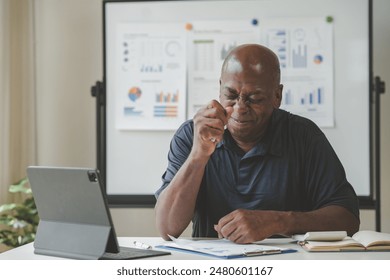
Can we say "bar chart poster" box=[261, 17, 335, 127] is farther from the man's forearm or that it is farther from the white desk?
the white desk

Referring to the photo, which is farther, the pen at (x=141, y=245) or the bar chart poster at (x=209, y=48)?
the bar chart poster at (x=209, y=48)

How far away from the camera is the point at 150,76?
3.47m

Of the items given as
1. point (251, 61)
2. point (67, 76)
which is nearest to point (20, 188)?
point (67, 76)

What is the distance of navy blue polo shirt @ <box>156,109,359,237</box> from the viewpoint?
6.57ft

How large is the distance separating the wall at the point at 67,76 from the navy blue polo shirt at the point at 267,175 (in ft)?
5.87

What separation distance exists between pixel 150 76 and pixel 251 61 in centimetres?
155

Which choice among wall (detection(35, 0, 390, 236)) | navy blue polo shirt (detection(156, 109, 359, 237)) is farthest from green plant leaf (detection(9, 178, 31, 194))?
navy blue polo shirt (detection(156, 109, 359, 237))

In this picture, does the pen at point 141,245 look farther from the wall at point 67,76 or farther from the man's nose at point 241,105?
the wall at point 67,76

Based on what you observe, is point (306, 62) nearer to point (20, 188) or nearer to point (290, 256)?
point (20, 188)

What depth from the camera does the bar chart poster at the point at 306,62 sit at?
3.33 meters

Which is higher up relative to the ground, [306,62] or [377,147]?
[306,62]

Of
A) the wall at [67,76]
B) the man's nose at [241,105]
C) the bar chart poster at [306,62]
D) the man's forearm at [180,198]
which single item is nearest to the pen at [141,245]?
the man's forearm at [180,198]

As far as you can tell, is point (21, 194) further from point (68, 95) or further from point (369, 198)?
point (369, 198)

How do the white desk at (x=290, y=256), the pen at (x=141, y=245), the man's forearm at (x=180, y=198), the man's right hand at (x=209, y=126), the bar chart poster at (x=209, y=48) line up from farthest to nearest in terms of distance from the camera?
the bar chart poster at (x=209, y=48)
the man's forearm at (x=180, y=198)
the man's right hand at (x=209, y=126)
the pen at (x=141, y=245)
the white desk at (x=290, y=256)
